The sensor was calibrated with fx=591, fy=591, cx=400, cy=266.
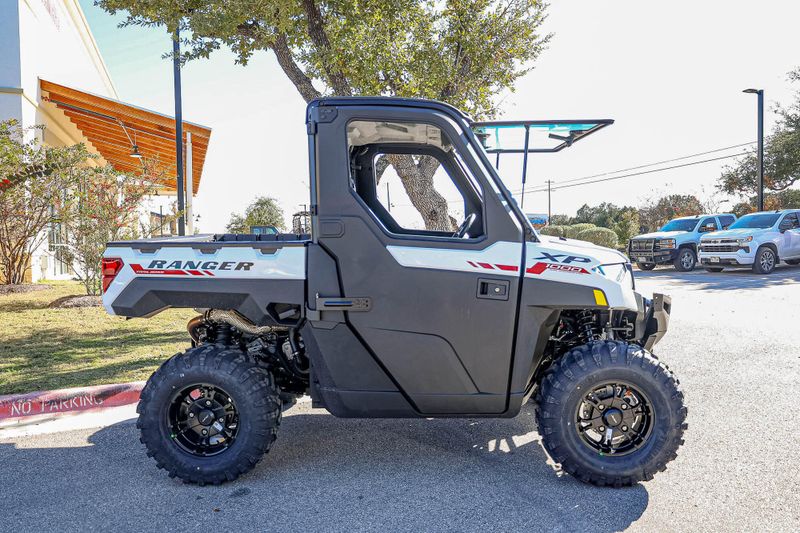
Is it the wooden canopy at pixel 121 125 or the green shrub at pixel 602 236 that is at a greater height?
the wooden canopy at pixel 121 125

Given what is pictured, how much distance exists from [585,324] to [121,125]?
1634 centimetres

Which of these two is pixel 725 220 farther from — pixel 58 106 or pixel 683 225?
pixel 58 106

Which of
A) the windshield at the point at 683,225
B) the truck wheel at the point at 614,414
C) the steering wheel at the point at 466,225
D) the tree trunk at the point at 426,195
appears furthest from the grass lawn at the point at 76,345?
the windshield at the point at 683,225

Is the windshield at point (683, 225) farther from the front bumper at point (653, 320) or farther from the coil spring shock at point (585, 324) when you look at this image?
the coil spring shock at point (585, 324)

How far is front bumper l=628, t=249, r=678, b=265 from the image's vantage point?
19.8m

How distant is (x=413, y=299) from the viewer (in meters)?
3.45

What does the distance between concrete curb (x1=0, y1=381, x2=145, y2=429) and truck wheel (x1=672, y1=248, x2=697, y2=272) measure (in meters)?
18.8

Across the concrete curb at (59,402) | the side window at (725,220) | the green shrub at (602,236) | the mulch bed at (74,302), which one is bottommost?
the concrete curb at (59,402)

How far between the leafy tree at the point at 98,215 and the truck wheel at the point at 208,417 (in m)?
8.75

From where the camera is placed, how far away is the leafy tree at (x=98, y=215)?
1137 centimetres

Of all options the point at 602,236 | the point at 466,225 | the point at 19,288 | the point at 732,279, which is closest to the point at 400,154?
the point at 466,225

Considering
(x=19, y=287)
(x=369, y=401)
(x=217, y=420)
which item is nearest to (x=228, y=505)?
(x=217, y=420)

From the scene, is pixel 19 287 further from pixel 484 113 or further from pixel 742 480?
pixel 742 480

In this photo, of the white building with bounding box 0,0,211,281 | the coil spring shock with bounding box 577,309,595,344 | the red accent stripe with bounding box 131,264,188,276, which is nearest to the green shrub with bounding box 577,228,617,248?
the white building with bounding box 0,0,211,281
